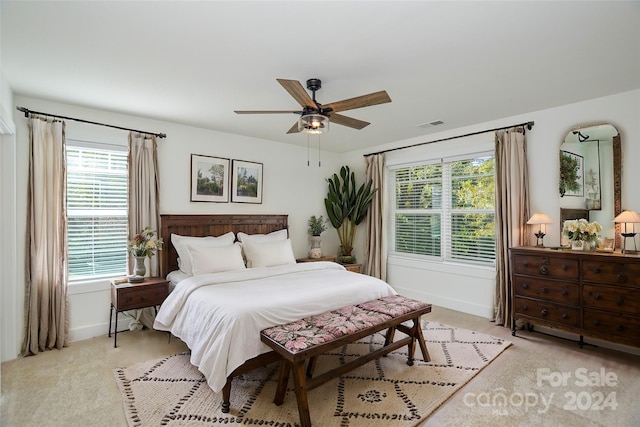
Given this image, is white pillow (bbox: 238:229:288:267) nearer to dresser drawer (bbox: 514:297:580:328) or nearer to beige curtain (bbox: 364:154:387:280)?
beige curtain (bbox: 364:154:387:280)

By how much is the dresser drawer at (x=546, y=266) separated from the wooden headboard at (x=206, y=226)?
131 inches

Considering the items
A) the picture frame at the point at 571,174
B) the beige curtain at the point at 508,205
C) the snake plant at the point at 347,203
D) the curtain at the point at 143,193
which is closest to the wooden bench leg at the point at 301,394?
the curtain at the point at 143,193

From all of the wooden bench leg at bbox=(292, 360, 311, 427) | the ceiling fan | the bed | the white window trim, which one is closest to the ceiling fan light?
the ceiling fan

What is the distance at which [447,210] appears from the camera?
4.85m

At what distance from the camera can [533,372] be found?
283cm

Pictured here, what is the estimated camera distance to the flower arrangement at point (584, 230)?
3.24 m

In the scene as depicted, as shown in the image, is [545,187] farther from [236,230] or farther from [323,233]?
[236,230]

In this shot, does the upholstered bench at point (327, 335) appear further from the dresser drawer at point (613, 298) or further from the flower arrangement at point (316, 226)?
the flower arrangement at point (316, 226)

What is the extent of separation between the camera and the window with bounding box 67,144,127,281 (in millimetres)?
3613

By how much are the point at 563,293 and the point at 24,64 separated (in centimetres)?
533

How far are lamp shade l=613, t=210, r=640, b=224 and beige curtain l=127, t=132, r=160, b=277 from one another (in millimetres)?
5032

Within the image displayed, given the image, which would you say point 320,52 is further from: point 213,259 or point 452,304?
point 452,304

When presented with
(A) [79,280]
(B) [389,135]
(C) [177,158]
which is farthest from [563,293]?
(A) [79,280]

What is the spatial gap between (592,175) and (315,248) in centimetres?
374
